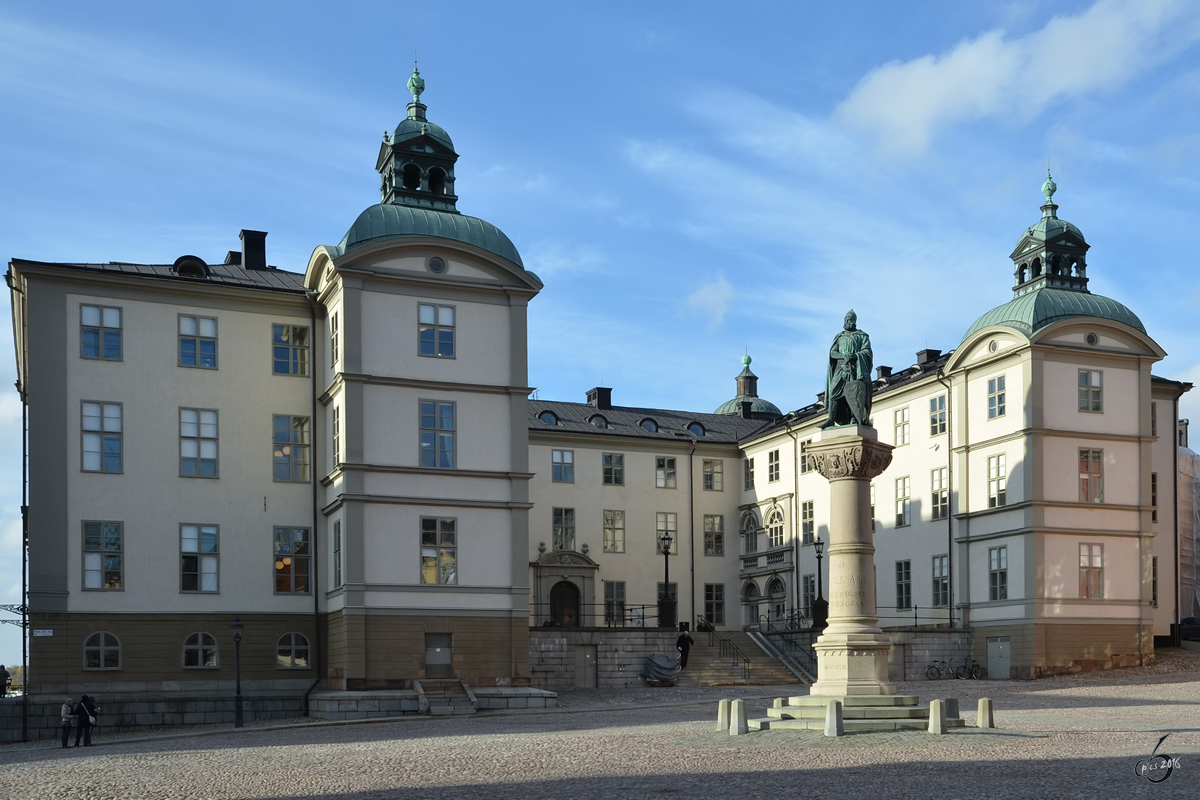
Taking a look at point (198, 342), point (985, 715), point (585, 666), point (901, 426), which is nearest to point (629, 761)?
point (985, 715)

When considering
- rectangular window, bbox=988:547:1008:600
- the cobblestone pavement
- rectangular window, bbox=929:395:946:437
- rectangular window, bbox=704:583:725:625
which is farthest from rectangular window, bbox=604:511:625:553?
the cobblestone pavement

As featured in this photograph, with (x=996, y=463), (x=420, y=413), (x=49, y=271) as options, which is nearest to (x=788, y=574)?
(x=996, y=463)

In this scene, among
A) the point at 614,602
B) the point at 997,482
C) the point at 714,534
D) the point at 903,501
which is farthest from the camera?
the point at 714,534

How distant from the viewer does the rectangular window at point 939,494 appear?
176 feet

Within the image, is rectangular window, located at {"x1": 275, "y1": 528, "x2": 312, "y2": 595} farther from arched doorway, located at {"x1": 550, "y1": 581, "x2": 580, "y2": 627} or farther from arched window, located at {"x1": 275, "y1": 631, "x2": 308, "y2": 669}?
arched doorway, located at {"x1": 550, "y1": 581, "x2": 580, "y2": 627}

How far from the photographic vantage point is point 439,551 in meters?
42.0

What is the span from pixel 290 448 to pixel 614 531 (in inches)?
913

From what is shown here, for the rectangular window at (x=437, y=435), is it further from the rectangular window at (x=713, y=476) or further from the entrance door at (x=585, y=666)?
the rectangular window at (x=713, y=476)

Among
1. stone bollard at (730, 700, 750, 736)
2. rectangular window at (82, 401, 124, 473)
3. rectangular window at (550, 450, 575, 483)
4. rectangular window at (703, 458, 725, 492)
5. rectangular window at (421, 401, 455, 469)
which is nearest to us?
stone bollard at (730, 700, 750, 736)

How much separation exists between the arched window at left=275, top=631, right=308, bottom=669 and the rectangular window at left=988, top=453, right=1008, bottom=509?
24.7 m

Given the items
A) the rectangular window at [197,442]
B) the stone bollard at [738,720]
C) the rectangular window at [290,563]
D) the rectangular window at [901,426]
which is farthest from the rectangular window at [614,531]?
the stone bollard at [738,720]

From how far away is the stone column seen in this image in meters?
27.0

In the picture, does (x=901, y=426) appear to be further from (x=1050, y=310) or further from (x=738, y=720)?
(x=738, y=720)

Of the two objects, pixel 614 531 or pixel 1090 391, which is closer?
pixel 1090 391
